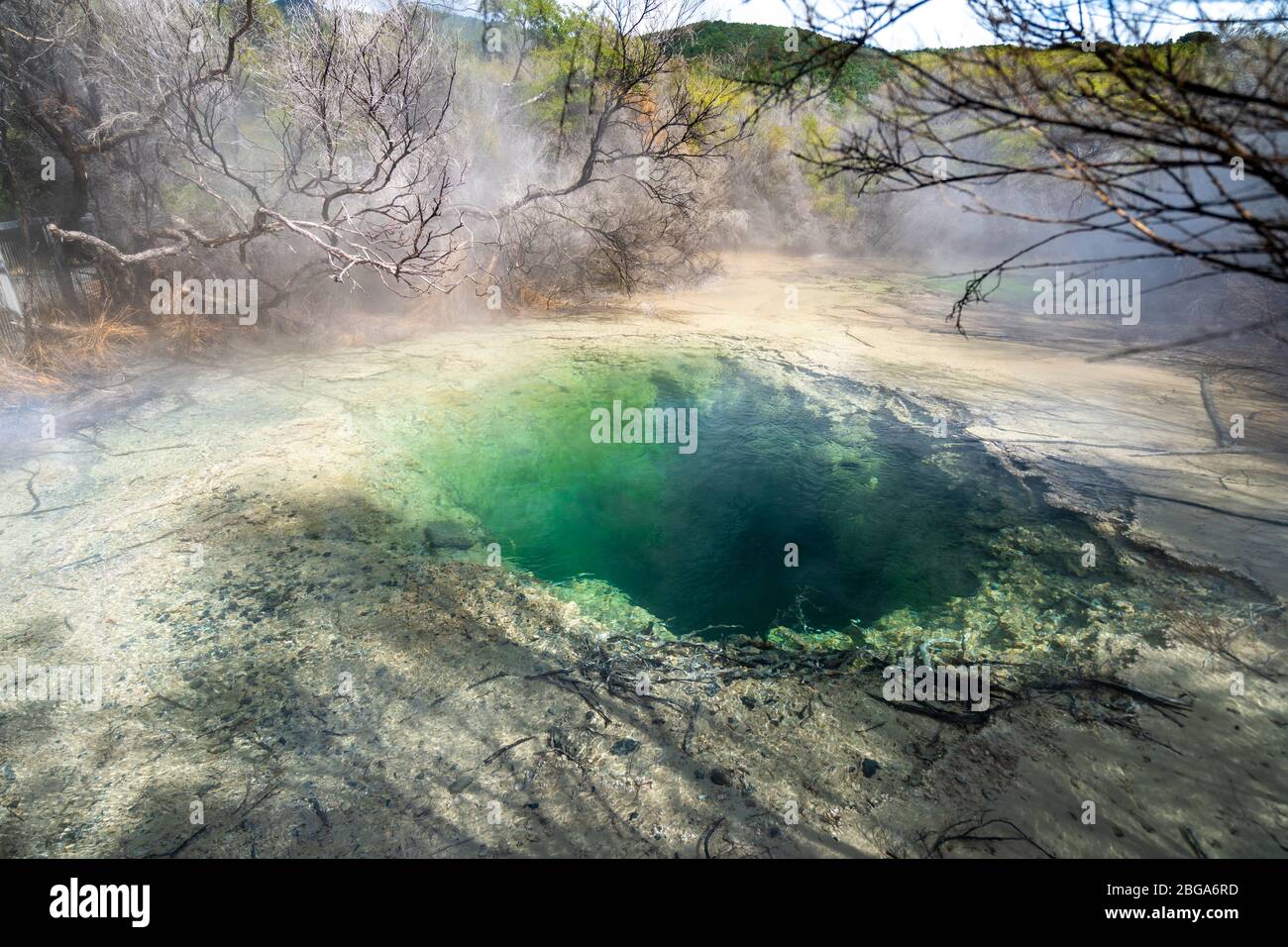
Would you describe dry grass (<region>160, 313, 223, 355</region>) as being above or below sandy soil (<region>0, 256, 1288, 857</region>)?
above

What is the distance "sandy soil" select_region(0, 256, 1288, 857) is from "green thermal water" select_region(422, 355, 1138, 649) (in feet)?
2.04

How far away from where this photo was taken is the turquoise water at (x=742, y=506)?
17.5 feet

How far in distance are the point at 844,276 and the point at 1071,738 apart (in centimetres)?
1535

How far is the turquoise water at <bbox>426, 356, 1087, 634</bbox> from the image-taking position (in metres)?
5.34

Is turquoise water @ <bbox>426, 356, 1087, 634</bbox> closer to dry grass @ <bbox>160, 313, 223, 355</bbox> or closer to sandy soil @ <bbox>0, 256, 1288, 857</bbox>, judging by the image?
sandy soil @ <bbox>0, 256, 1288, 857</bbox>

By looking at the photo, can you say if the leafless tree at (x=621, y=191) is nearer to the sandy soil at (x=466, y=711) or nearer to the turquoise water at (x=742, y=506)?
the turquoise water at (x=742, y=506)

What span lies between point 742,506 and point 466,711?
361 cm

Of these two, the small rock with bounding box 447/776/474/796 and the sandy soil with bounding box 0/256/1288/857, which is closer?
the sandy soil with bounding box 0/256/1288/857

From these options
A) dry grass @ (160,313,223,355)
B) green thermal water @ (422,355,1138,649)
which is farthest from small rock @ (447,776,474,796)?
dry grass @ (160,313,223,355)

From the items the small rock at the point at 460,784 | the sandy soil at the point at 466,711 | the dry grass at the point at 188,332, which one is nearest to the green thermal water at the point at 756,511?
the sandy soil at the point at 466,711

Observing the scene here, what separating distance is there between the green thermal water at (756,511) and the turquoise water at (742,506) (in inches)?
0.8
